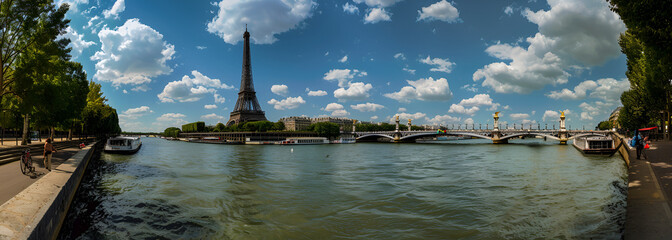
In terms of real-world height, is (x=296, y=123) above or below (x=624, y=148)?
above

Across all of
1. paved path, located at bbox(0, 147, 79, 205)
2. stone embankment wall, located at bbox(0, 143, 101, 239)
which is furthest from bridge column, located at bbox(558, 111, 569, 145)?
paved path, located at bbox(0, 147, 79, 205)

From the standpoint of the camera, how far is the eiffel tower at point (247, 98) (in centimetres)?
11456

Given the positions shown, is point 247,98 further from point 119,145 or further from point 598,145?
point 598,145

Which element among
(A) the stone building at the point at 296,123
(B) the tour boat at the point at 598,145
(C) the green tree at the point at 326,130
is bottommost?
(B) the tour boat at the point at 598,145

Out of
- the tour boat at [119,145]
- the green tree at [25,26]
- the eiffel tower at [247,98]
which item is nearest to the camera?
the green tree at [25,26]

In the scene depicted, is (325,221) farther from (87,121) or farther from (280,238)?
(87,121)

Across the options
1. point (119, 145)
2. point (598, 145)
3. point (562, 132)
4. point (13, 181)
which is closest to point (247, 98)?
point (119, 145)

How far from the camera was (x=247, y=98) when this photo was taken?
117500 mm

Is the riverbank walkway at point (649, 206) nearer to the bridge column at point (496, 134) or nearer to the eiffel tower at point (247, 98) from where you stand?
the bridge column at point (496, 134)

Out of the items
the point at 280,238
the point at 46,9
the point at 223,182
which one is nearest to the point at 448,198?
the point at 280,238

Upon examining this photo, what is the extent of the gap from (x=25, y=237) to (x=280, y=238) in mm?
4964

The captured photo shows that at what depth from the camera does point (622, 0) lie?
33.2ft

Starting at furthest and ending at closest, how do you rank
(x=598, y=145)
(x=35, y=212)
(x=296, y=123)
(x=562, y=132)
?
1. (x=296, y=123)
2. (x=562, y=132)
3. (x=598, y=145)
4. (x=35, y=212)

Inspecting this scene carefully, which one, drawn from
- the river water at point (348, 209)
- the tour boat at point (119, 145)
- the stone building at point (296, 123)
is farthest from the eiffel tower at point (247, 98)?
the river water at point (348, 209)
